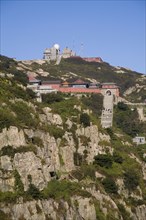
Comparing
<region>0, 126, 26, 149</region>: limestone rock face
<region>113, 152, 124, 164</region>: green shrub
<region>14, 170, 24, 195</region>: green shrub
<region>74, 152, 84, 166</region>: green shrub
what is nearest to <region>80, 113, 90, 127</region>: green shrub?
<region>113, 152, 124, 164</region>: green shrub

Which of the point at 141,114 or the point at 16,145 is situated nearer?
the point at 16,145

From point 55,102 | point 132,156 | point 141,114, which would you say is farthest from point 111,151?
point 141,114

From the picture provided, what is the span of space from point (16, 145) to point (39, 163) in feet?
13.3

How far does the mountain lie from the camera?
79.3 m

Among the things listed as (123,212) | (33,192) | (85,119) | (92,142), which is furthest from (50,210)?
(85,119)

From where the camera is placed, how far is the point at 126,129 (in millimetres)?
149250

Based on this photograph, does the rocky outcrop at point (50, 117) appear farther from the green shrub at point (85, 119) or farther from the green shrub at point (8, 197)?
the green shrub at point (8, 197)

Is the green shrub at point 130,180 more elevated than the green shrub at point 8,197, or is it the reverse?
the green shrub at point 8,197

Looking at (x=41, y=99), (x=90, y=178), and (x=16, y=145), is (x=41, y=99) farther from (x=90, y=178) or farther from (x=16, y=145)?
(x=16, y=145)

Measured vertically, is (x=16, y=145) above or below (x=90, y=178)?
above

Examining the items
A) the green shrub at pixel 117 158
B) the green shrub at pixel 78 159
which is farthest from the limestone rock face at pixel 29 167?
the green shrub at pixel 117 158

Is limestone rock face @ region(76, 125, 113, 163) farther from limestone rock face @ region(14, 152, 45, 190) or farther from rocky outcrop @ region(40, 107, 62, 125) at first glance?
limestone rock face @ region(14, 152, 45, 190)

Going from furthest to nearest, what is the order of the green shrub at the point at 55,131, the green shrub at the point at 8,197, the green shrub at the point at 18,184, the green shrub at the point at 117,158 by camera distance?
the green shrub at the point at 117,158 < the green shrub at the point at 55,131 < the green shrub at the point at 18,184 < the green shrub at the point at 8,197

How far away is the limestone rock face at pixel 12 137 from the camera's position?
82.9 metres
